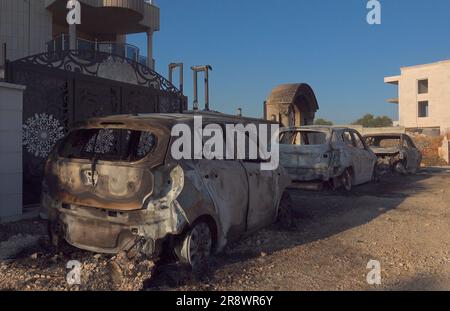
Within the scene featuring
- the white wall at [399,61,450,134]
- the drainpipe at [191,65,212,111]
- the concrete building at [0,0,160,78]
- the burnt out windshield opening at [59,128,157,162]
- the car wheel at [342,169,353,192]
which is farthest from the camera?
the white wall at [399,61,450,134]

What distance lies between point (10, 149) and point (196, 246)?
3.68 metres

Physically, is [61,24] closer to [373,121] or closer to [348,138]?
[348,138]

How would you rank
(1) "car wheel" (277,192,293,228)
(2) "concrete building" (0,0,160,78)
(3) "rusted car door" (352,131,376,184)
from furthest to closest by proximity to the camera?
(2) "concrete building" (0,0,160,78) < (3) "rusted car door" (352,131,376,184) < (1) "car wheel" (277,192,293,228)

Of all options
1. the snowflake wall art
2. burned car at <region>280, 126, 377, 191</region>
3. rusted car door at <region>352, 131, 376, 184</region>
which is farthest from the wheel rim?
rusted car door at <region>352, 131, 376, 184</region>

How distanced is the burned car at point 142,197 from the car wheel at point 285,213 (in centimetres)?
154

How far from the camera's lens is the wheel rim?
4099 millimetres

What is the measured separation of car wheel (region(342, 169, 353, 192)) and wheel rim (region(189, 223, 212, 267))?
647 centimetres

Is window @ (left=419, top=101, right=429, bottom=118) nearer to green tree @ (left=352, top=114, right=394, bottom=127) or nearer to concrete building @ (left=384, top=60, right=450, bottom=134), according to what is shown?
concrete building @ (left=384, top=60, right=450, bottom=134)

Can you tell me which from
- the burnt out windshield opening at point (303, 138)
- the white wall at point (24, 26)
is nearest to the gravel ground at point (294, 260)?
the burnt out windshield opening at point (303, 138)

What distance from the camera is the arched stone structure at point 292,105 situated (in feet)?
54.4

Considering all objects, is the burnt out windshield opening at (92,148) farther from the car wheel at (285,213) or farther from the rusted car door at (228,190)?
the car wheel at (285,213)

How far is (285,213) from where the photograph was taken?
6211mm

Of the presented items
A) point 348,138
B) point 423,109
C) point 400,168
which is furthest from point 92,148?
point 423,109

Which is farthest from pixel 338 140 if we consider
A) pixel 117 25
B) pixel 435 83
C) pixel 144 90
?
pixel 435 83
